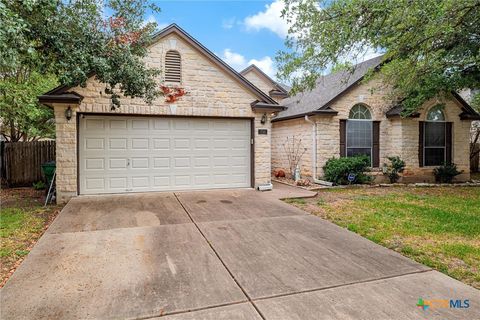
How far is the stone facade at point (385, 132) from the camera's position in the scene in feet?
41.4

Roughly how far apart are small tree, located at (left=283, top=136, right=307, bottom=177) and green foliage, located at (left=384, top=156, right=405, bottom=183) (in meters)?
3.66

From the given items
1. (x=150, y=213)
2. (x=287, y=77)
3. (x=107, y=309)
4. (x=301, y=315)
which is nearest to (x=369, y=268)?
(x=301, y=315)

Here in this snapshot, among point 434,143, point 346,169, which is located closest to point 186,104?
point 346,169

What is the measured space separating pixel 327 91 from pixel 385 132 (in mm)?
3169

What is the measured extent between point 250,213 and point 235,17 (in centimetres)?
1119

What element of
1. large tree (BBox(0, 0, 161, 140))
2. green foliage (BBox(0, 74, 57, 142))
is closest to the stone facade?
large tree (BBox(0, 0, 161, 140))

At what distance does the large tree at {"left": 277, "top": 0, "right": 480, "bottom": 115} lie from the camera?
298 inches

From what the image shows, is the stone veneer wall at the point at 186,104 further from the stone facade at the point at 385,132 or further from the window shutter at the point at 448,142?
the window shutter at the point at 448,142

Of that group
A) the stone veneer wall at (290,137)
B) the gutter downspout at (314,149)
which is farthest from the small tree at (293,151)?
the gutter downspout at (314,149)

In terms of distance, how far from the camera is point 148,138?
32.0 feet

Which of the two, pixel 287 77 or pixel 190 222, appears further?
pixel 287 77

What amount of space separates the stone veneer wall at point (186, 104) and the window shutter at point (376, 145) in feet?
17.9

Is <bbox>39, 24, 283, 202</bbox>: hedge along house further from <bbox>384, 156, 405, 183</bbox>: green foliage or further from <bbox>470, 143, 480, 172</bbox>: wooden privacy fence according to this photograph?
<bbox>470, 143, 480, 172</bbox>: wooden privacy fence

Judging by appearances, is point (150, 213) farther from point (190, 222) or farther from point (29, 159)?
point (29, 159)
